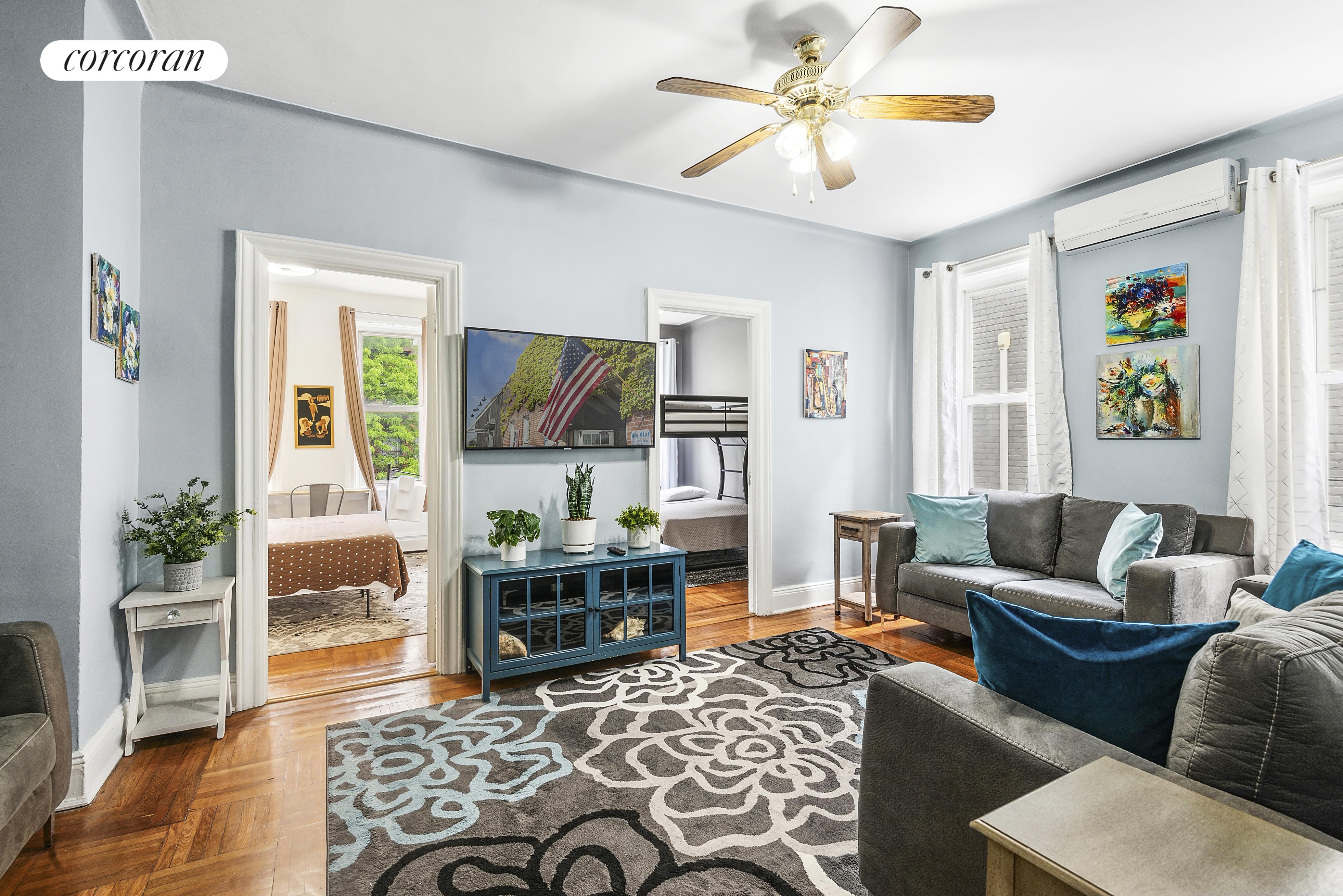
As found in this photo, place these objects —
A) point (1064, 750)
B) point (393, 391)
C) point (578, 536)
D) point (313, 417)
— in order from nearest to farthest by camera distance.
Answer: point (1064, 750) → point (578, 536) → point (313, 417) → point (393, 391)

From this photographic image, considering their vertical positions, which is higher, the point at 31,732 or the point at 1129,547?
the point at 1129,547

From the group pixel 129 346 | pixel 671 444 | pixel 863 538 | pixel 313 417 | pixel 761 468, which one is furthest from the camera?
pixel 671 444

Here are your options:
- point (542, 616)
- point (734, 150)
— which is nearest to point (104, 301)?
point (542, 616)

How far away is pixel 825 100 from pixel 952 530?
2569mm

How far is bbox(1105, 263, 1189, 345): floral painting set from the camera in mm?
3549

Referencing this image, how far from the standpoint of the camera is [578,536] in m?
3.48

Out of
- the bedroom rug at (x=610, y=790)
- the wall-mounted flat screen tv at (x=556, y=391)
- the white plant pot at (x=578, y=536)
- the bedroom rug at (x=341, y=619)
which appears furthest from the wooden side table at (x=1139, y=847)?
the bedroom rug at (x=341, y=619)

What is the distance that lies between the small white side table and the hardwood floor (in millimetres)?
78

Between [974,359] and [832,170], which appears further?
[974,359]

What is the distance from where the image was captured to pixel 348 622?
4.36m

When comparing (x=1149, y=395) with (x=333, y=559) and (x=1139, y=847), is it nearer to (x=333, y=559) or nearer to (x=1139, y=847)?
(x=1139, y=847)

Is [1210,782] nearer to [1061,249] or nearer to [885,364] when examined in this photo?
[1061,249]

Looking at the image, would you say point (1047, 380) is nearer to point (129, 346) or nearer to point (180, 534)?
point (180, 534)

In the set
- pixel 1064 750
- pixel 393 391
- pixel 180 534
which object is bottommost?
pixel 1064 750
